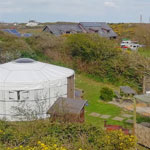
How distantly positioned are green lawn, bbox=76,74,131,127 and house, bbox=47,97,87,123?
1.27 meters

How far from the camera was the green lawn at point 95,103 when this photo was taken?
11.3 m

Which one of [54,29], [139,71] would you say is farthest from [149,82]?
[54,29]

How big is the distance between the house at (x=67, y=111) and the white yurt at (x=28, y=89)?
39.2 inches

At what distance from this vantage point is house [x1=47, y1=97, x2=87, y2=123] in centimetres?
938

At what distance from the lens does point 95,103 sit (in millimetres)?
13797

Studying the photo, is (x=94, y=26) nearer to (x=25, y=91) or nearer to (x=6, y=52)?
(x=6, y=52)

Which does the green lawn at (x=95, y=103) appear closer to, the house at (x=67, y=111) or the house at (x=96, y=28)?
the house at (x=67, y=111)

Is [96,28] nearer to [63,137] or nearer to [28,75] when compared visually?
[28,75]

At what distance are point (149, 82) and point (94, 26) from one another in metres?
28.0

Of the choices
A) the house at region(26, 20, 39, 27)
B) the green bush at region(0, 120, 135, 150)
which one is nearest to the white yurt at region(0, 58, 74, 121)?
the green bush at region(0, 120, 135, 150)

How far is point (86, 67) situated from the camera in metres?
19.5

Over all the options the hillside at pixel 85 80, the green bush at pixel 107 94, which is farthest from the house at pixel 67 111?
the green bush at pixel 107 94

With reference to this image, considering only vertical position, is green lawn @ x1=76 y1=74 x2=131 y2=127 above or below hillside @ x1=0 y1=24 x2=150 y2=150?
below

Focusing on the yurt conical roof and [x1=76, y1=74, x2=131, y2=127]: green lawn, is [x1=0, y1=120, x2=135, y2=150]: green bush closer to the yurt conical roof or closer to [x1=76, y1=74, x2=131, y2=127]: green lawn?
the yurt conical roof
